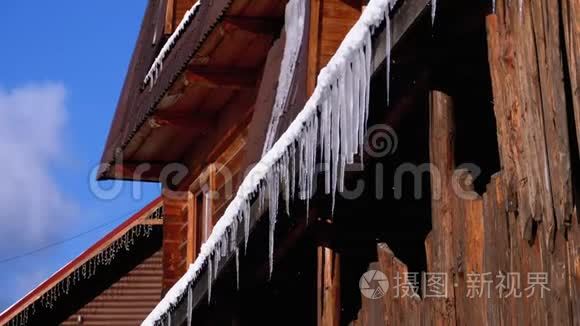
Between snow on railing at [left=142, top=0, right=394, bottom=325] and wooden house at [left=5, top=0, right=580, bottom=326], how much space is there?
0.5 inches

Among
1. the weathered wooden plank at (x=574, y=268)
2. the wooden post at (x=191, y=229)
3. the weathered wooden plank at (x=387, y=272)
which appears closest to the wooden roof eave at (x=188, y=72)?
the wooden post at (x=191, y=229)

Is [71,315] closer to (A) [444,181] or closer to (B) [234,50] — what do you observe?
(B) [234,50]

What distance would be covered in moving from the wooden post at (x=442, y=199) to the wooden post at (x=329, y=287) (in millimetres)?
1578

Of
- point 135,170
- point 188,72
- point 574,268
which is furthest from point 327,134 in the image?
point 135,170

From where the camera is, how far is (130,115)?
48.1ft

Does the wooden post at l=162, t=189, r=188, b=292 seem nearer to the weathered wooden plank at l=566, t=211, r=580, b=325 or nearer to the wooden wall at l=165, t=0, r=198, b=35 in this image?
the wooden wall at l=165, t=0, r=198, b=35

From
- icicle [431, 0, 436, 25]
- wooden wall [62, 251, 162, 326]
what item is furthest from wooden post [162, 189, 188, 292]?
icicle [431, 0, 436, 25]

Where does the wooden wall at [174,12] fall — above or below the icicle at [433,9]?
above

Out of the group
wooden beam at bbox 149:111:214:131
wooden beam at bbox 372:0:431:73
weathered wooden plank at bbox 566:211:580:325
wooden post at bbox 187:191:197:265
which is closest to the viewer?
weathered wooden plank at bbox 566:211:580:325

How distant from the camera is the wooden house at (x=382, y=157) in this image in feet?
17.9

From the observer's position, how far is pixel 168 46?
43.7 feet

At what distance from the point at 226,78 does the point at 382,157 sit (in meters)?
5.07

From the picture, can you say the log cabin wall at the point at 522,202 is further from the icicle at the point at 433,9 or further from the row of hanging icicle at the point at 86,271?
the row of hanging icicle at the point at 86,271

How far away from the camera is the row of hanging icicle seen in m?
22.5
